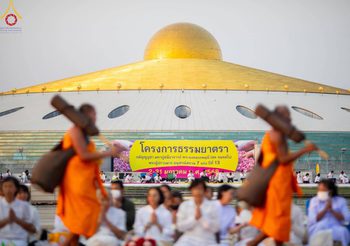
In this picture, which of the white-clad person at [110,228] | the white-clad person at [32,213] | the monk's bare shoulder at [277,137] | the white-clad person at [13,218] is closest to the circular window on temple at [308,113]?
the white-clad person at [32,213]

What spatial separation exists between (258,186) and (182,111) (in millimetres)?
31677

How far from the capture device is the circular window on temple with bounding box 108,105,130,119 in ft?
129

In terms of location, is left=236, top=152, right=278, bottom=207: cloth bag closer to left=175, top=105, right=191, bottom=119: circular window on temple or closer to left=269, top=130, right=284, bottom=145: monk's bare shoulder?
left=269, top=130, right=284, bottom=145: monk's bare shoulder

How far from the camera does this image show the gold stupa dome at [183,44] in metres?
48.9

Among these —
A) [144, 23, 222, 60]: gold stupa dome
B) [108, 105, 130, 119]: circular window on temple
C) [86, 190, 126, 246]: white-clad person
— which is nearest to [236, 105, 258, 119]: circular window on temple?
[108, 105, 130, 119]: circular window on temple

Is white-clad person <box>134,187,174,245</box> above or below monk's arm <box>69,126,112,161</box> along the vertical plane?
below

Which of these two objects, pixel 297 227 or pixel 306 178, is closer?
pixel 297 227

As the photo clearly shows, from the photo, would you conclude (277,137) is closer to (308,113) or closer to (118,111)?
(118,111)

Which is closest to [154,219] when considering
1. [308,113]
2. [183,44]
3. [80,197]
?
[80,197]

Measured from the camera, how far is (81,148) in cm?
773

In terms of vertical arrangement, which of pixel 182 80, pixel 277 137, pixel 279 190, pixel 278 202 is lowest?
pixel 278 202

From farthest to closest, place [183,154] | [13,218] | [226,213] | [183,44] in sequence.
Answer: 1. [183,44]
2. [183,154]
3. [13,218]
4. [226,213]

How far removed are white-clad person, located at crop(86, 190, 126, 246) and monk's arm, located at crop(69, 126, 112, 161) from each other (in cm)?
96

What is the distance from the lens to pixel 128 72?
147ft
